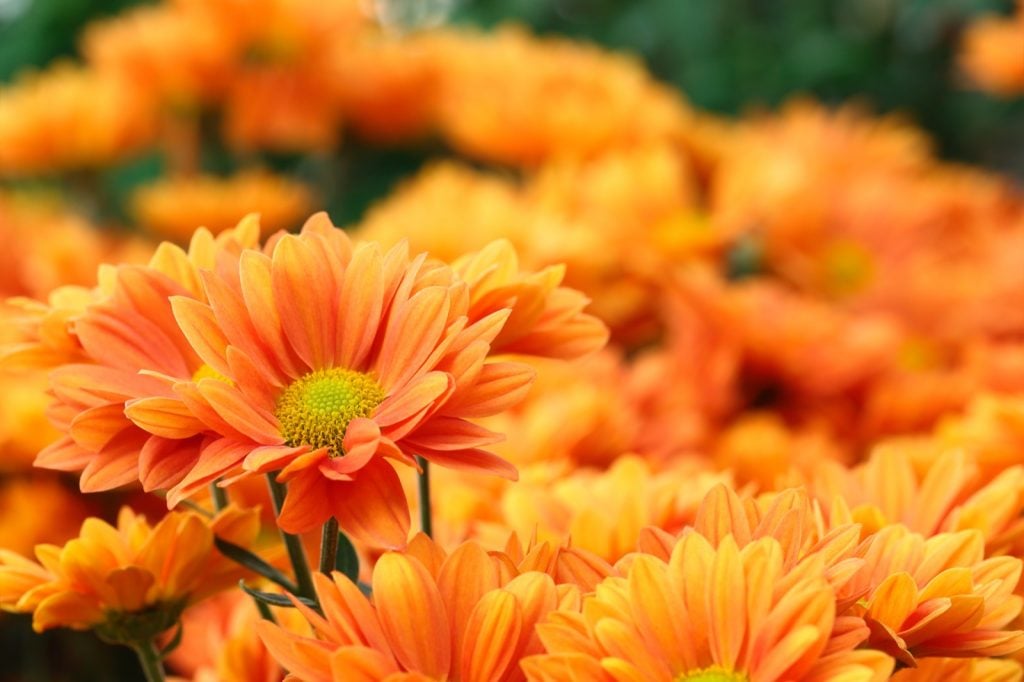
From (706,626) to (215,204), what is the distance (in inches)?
43.9

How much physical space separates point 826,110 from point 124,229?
3.33 ft

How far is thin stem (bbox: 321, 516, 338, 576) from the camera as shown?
438 mm

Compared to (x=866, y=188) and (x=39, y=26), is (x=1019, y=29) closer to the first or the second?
(x=866, y=188)

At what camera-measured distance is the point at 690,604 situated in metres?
0.39

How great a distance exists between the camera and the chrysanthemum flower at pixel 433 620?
0.39 metres

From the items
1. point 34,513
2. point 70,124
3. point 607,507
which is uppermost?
point 70,124

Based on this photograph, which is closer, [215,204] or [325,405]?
[325,405]

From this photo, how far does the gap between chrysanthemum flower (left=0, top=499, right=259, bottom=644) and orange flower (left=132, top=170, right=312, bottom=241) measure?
937 mm

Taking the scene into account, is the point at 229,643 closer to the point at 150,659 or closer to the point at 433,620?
the point at 150,659

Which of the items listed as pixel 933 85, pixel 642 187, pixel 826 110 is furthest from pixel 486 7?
pixel 642 187

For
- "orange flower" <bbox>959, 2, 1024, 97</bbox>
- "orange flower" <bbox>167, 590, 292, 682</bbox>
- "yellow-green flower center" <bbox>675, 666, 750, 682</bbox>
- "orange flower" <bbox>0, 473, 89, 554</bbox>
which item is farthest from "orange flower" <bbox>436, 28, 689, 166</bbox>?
"yellow-green flower center" <bbox>675, 666, 750, 682</bbox>

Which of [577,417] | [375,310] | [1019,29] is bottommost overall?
[577,417]

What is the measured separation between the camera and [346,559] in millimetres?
484

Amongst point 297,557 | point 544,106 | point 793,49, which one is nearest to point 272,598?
point 297,557
